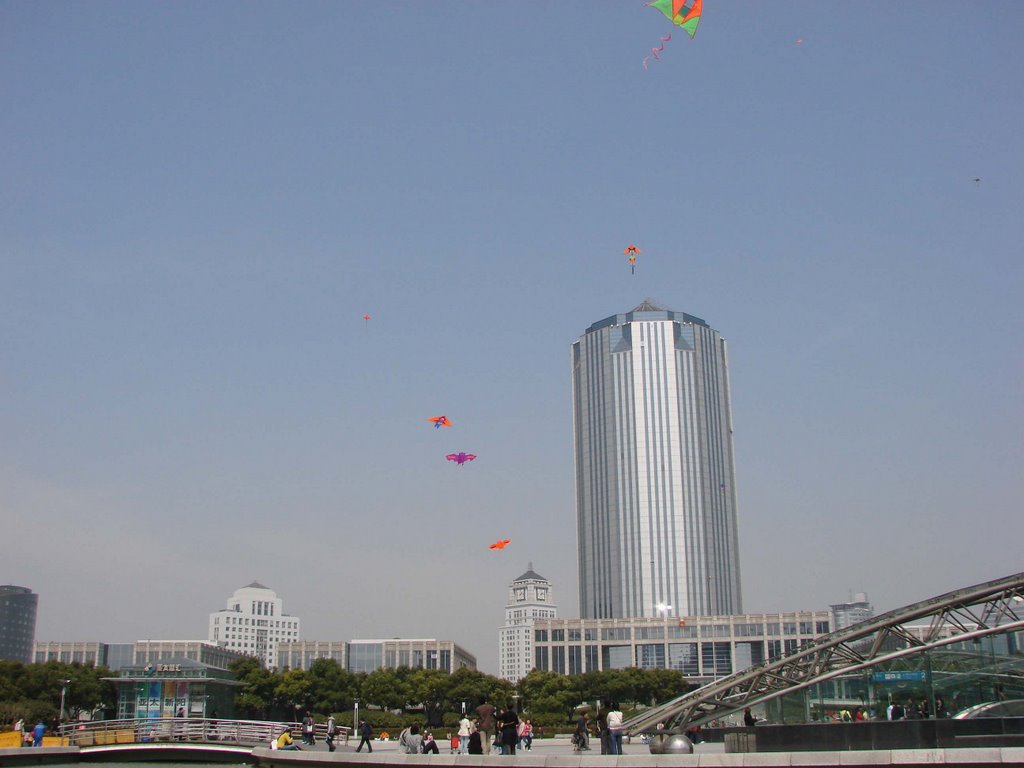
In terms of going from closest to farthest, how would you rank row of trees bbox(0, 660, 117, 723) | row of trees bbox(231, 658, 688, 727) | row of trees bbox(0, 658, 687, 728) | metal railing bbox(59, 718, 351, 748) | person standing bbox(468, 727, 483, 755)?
person standing bbox(468, 727, 483, 755)
metal railing bbox(59, 718, 351, 748)
row of trees bbox(0, 660, 117, 723)
row of trees bbox(0, 658, 687, 728)
row of trees bbox(231, 658, 688, 727)

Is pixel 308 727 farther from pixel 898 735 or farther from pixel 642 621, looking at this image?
pixel 642 621

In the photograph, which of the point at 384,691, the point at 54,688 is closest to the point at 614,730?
the point at 54,688

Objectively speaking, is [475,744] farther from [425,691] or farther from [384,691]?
[425,691]

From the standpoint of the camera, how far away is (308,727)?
170 ft

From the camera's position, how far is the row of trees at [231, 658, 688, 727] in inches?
3991

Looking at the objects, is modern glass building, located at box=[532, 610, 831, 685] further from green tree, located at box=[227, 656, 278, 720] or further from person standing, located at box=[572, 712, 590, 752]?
person standing, located at box=[572, 712, 590, 752]

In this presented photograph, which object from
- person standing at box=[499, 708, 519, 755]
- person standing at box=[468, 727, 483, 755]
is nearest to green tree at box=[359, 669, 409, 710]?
person standing at box=[468, 727, 483, 755]

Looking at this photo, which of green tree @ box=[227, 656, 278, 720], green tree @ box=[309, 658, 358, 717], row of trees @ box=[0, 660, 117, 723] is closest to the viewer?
row of trees @ box=[0, 660, 117, 723]

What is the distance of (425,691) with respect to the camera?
112 meters

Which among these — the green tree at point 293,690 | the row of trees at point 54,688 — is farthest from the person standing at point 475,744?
the green tree at point 293,690

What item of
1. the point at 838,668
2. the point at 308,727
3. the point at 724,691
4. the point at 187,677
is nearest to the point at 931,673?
the point at 838,668

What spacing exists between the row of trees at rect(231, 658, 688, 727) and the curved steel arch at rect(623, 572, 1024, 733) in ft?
138

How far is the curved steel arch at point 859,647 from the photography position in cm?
4441

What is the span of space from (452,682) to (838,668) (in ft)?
235
